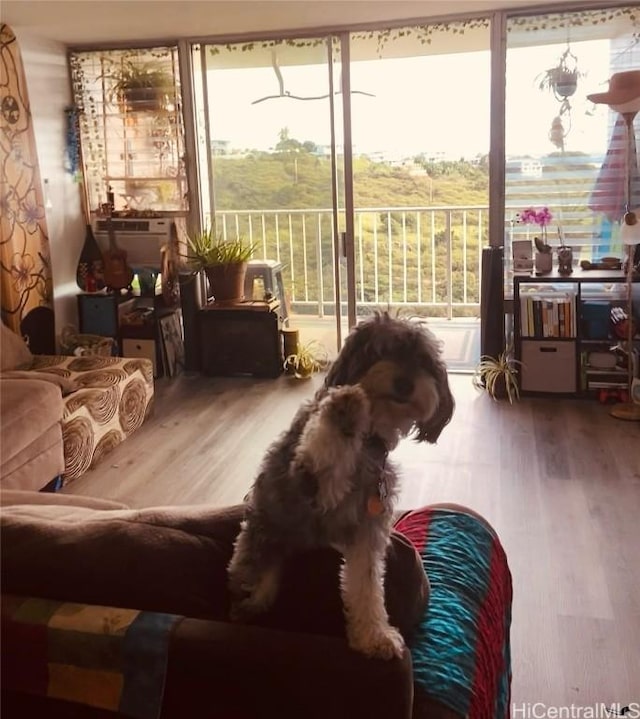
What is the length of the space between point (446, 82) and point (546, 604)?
12.5 feet

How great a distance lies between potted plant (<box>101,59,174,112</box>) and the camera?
205 inches

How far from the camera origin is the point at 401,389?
1.34m

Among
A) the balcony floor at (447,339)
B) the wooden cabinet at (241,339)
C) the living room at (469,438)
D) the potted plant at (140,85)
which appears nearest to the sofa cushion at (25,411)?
the living room at (469,438)

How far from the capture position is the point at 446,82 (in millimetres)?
5160

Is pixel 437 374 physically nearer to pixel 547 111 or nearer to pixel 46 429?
pixel 46 429

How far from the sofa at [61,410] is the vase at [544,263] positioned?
2355mm

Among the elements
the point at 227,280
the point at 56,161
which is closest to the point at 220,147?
the point at 227,280

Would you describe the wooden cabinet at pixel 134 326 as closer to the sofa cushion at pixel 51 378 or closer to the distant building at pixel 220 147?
the distant building at pixel 220 147

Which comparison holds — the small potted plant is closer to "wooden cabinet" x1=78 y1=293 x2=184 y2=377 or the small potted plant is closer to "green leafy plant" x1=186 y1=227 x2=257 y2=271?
"green leafy plant" x1=186 y1=227 x2=257 y2=271

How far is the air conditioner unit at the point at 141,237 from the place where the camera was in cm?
522

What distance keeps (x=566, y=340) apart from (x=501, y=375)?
42cm

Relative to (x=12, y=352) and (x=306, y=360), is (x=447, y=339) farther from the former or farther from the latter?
(x=12, y=352)

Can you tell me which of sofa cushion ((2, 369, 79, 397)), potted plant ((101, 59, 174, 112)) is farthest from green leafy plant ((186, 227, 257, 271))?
sofa cushion ((2, 369, 79, 397))

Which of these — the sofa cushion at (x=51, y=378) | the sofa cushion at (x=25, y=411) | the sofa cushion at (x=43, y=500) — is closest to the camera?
the sofa cushion at (x=43, y=500)
